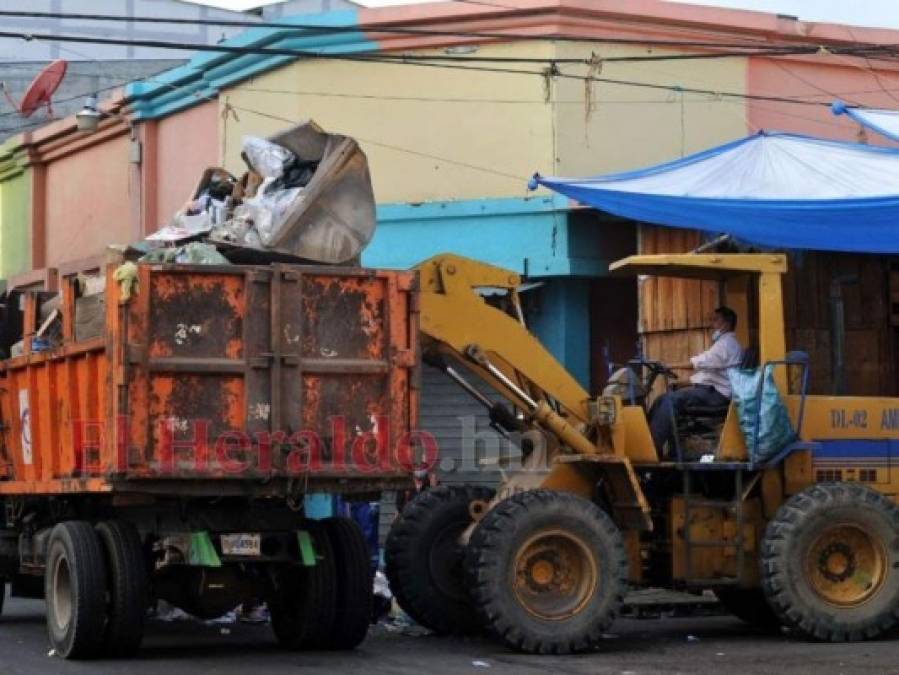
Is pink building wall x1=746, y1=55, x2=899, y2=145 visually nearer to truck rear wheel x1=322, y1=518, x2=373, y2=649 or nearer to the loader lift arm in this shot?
the loader lift arm

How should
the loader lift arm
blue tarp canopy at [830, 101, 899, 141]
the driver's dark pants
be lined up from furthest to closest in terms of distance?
blue tarp canopy at [830, 101, 899, 141] < the driver's dark pants < the loader lift arm

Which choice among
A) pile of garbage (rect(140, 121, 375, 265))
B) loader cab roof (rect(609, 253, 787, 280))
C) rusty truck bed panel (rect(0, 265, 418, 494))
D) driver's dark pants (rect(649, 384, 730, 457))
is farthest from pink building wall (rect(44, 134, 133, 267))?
rusty truck bed panel (rect(0, 265, 418, 494))

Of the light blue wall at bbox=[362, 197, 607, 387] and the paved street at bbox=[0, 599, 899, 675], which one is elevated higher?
the light blue wall at bbox=[362, 197, 607, 387]

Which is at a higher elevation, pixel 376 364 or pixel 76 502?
pixel 376 364

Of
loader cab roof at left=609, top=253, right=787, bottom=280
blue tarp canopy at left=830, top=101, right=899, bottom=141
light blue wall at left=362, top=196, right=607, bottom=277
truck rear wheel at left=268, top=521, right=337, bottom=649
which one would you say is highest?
blue tarp canopy at left=830, top=101, right=899, bottom=141

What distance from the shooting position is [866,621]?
41.0ft

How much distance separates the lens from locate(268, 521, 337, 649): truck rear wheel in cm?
1212

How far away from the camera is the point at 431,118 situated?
2008 cm

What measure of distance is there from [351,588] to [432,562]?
123 cm

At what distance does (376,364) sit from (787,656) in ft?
11.7

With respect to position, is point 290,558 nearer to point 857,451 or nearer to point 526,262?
point 857,451

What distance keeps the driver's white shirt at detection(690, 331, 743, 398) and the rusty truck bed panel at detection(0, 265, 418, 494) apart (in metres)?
2.65

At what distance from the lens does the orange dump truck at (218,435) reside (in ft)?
35.9

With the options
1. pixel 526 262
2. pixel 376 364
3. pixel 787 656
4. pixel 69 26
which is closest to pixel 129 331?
pixel 376 364
